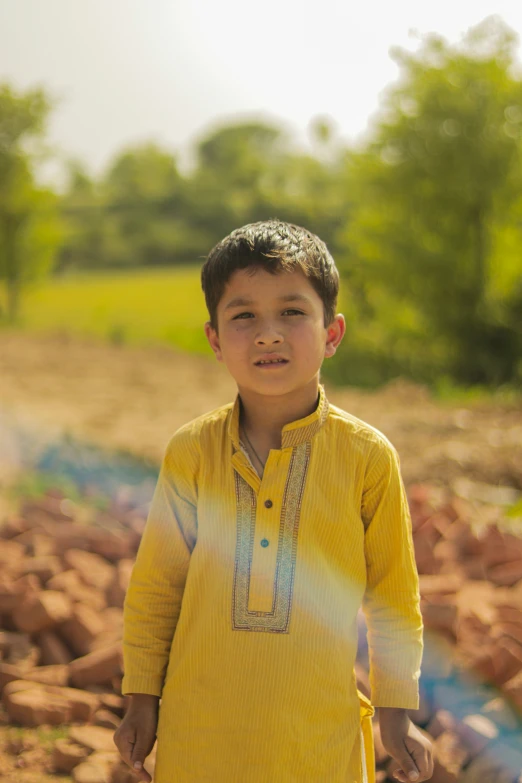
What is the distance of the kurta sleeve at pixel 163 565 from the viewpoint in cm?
150

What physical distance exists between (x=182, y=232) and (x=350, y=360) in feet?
69.2

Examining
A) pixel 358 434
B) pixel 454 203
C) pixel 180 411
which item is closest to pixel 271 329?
pixel 358 434

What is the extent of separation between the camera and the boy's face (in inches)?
55.5

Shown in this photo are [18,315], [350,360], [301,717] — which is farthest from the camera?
[18,315]

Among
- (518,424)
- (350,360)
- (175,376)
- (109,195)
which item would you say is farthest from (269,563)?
(109,195)

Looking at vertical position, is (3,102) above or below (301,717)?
above

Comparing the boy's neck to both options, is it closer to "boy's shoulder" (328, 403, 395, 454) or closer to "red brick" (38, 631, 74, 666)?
"boy's shoulder" (328, 403, 395, 454)

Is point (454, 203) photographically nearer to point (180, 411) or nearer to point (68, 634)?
point (180, 411)

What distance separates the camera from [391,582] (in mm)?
1469

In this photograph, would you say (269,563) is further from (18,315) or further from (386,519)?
(18,315)

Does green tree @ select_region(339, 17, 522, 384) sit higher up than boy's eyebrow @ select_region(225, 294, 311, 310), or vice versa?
green tree @ select_region(339, 17, 522, 384)

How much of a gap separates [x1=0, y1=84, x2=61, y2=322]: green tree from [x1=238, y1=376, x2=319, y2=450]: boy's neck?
552 inches

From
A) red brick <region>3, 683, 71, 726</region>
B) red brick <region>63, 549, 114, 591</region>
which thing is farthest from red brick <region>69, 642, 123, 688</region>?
red brick <region>63, 549, 114, 591</region>

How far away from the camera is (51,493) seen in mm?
3721
